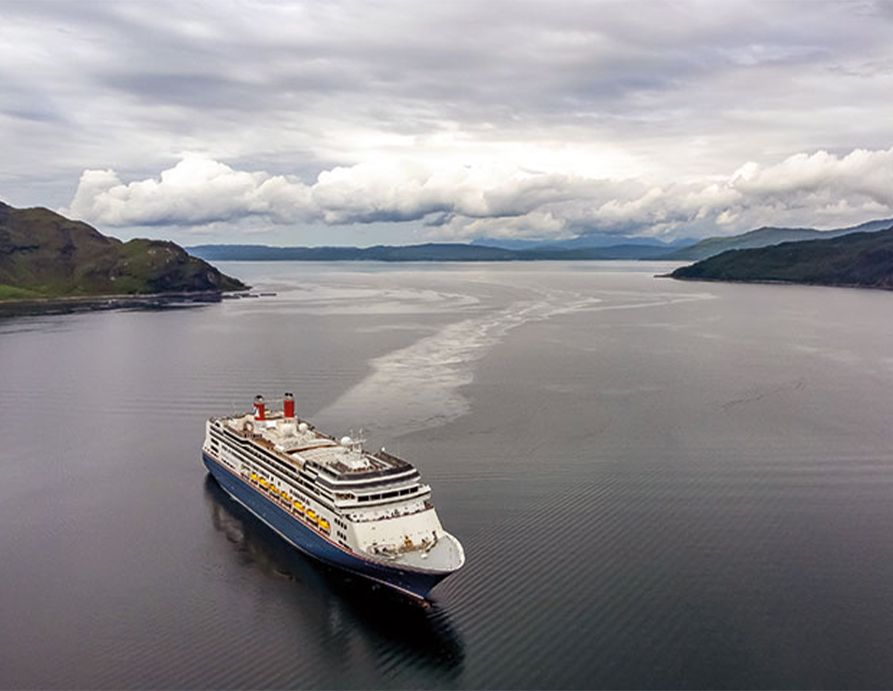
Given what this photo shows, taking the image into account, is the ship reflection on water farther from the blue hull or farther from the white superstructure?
the white superstructure

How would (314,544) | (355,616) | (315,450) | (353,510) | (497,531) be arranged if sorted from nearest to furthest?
(355,616)
(353,510)
(314,544)
(497,531)
(315,450)

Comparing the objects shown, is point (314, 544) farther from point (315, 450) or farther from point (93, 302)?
point (93, 302)

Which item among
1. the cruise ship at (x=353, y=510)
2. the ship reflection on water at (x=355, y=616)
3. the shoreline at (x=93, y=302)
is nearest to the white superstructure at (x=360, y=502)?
the cruise ship at (x=353, y=510)

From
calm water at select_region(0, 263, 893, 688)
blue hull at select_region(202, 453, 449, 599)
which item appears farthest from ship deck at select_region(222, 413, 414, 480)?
calm water at select_region(0, 263, 893, 688)

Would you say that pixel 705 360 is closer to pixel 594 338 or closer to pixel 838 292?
pixel 594 338

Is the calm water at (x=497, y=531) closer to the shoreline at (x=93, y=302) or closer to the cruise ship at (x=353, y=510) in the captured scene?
the cruise ship at (x=353, y=510)

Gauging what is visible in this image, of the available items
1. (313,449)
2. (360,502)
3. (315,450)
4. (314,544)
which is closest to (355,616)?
(360,502)

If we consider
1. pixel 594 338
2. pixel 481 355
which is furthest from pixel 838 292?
pixel 481 355
